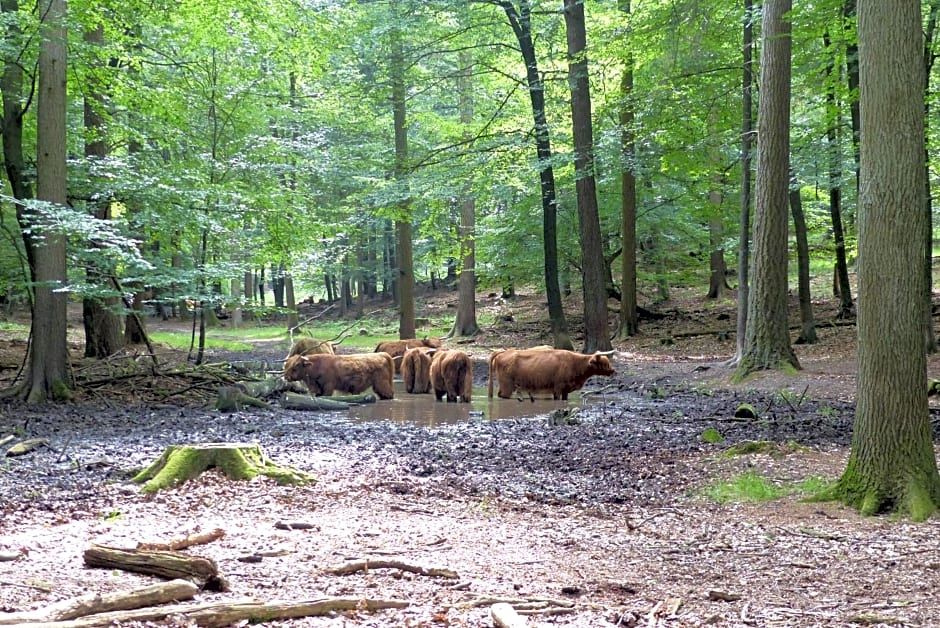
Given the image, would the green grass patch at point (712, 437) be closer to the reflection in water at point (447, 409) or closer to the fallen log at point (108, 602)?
the reflection in water at point (447, 409)

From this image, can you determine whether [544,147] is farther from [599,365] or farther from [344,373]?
[344,373]

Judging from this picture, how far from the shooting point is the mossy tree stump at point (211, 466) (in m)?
7.14

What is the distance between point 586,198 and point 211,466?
1311cm

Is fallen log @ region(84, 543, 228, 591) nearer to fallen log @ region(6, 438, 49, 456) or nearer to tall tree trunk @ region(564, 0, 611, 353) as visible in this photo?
fallen log @ region(6, 438, 49, 456)

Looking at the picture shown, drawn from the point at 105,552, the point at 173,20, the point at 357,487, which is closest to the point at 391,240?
the point at 173,20

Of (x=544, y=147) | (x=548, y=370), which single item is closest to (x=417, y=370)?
(x=548, y=370)

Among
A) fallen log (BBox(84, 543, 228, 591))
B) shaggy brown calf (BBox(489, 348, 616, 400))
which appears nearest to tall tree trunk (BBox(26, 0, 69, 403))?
shaggy brown calf (BBox(489, 348, 616, 400))

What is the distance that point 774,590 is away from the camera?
4.61 metres

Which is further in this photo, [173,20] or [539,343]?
[539,343]

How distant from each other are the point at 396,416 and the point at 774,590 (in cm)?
877

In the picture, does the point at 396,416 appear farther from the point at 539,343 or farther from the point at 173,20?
the point at 539,343

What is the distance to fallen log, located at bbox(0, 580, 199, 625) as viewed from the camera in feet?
10.9

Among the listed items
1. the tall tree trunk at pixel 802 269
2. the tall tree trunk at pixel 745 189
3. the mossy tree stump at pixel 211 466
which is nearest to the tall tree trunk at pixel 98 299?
the mossy tree stump at pixel 211 466

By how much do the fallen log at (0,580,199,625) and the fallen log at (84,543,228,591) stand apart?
132 mm
